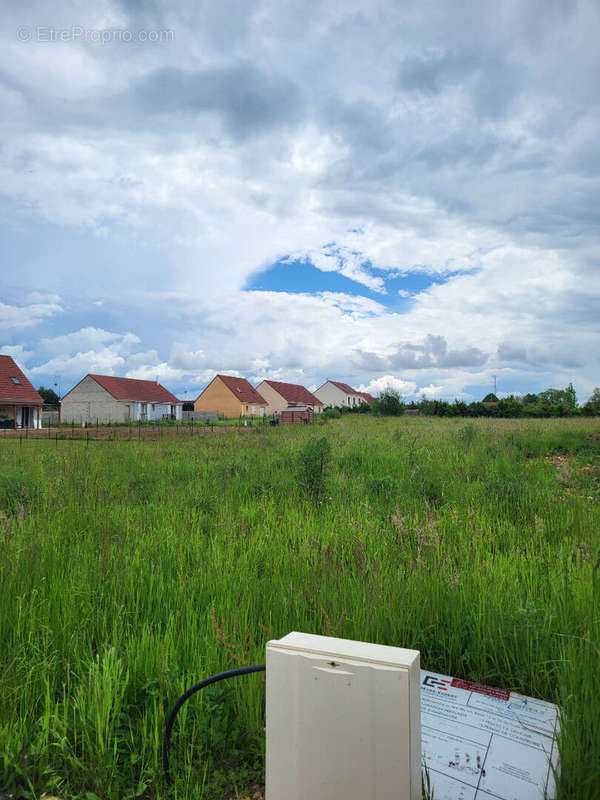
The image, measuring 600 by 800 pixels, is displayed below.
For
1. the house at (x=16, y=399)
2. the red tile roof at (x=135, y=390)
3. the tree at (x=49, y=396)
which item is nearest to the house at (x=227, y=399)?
the red tile roof at (x=135, y=390)

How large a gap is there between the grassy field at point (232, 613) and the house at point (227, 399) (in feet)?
196

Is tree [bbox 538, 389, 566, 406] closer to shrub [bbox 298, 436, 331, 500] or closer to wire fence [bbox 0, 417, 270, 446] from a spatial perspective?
wire fence [bbox 0, 417, 270, 446]

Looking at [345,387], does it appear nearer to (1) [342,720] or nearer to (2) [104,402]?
(2) [104,402]

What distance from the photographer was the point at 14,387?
3719cm

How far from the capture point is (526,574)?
383 centimetres

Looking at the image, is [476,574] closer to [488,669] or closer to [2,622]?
[488,669]

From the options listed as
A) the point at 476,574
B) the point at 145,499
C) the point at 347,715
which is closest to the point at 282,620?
the point at 476,574

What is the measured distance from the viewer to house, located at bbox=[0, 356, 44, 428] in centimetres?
3634

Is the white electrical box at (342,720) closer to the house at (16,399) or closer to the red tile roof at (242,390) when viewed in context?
the house at (16,399)

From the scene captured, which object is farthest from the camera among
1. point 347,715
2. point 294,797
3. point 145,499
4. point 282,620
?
point 145,499

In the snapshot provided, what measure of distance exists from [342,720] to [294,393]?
8001 cm

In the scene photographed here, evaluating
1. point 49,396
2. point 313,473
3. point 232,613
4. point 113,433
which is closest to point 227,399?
point 49,396

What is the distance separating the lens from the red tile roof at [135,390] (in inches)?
2153

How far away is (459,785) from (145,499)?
5.77 meters
